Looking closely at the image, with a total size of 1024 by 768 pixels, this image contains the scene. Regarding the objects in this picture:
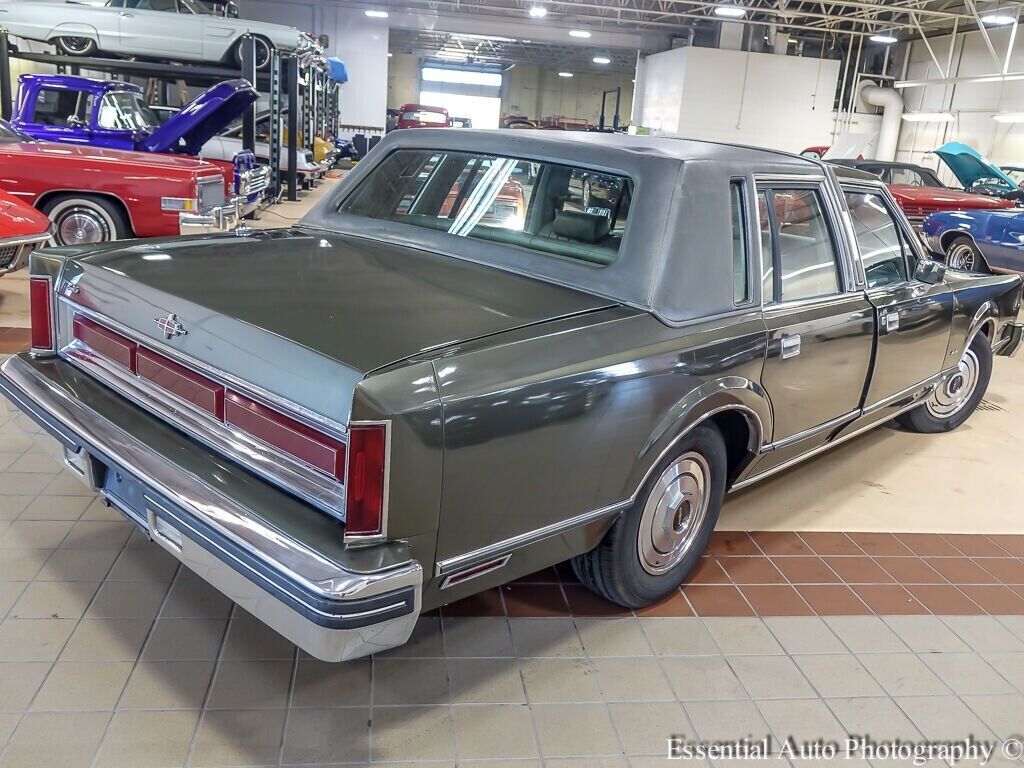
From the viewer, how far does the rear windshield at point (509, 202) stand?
2.94 meters

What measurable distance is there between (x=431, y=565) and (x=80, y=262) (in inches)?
67.1

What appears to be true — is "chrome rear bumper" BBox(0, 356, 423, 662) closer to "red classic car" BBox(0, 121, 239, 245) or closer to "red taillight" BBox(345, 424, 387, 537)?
"red taillight" BBox(345, 424, 387, 537)

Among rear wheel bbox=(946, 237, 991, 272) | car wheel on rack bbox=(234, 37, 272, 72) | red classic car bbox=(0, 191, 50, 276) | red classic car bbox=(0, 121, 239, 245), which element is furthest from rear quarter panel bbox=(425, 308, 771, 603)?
car wheel on rack bbox=(234, 37, 272, 72)

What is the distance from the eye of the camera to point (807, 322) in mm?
3260

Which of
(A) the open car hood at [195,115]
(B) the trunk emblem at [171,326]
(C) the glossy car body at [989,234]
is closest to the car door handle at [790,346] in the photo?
(B) the trunk emblem at [171,326]

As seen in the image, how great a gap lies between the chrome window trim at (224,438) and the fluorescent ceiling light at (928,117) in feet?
84.1

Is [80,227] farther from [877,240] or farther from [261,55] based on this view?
[261,55]

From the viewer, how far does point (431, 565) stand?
6.86ft

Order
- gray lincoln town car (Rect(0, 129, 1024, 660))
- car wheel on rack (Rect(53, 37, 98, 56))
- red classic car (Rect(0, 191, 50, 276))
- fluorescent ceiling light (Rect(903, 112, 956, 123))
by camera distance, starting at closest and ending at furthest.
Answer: gray lincoln town car (Rect(0, 129, 1024, 660)), red classic car (Rect(0, 191, 50, 276)), car wheel on rack (Rect(53, 37, 98, 56)), fluorescent ceiling light (Rect(903, 112, 956, 123))

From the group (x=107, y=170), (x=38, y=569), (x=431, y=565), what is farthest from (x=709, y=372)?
(x=107, y=170)

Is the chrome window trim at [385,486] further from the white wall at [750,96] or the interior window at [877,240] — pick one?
the white wall at [750,96]

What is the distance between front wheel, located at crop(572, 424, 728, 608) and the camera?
277 centimetres

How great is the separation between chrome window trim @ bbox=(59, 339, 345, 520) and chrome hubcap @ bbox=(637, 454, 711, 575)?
116 centimetres

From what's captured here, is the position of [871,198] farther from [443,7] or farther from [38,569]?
[443,7]
